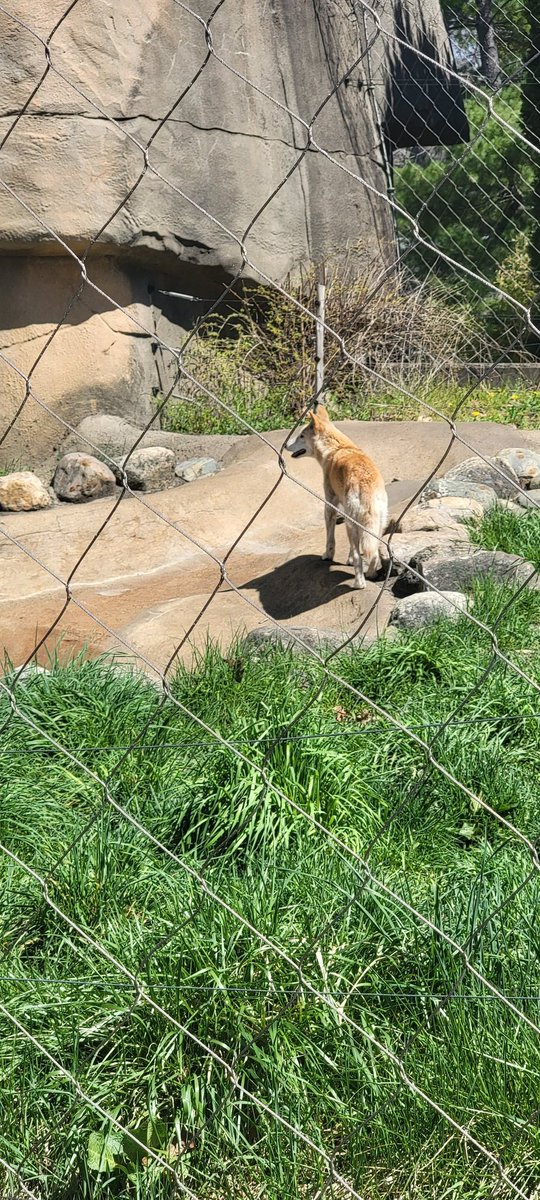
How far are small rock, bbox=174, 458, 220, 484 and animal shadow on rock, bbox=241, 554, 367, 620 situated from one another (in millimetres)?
2670

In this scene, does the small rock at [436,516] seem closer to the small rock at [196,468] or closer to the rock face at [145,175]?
the small rock at [196,468]

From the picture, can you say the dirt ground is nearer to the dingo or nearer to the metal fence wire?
the dingo

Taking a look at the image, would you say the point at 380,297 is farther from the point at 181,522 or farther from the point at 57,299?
the point at 181,522

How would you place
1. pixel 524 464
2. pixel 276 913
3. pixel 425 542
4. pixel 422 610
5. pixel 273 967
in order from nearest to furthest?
pixel 273 967 → pixel 276 913 → pixel 422 610 → pixel 425 542 → pixel 524 464

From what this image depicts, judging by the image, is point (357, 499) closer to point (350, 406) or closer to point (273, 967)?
point (273, 967)

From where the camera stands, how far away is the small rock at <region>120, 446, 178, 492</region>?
9.15 m

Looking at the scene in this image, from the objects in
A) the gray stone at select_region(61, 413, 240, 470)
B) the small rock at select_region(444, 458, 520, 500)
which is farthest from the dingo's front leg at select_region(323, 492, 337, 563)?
the gray stone at select_region(61, 413, 240, 470)

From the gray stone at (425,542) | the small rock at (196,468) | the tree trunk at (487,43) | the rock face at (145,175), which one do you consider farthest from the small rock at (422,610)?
the tree trunk at (487,43)

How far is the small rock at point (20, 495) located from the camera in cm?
888

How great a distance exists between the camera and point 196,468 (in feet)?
30.5

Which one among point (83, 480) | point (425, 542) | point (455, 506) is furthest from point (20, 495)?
point (425, 542)

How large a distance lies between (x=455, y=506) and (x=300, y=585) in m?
0.97

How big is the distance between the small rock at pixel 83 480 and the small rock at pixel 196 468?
584mm

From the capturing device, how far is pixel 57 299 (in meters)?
10.3
